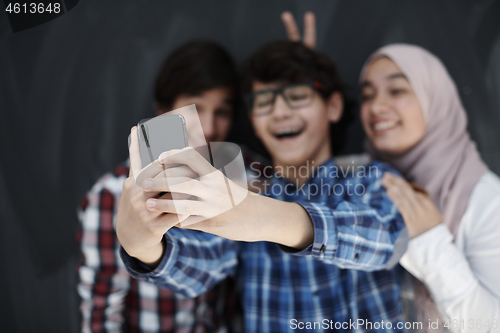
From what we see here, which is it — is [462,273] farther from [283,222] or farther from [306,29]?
[306,29]

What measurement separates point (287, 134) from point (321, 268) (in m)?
0.34

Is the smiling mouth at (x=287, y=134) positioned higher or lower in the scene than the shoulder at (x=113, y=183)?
higher

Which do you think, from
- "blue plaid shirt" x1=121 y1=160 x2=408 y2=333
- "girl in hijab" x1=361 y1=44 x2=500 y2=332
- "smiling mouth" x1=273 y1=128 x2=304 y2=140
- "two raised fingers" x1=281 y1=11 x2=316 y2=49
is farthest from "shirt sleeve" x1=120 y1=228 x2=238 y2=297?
"two raised fingers" x1=281 y1=11 x2=316 y2=49

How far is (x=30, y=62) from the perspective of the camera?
76 cm

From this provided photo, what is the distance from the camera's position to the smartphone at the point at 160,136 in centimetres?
40

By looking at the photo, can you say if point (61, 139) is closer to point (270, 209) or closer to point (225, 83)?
point (225, 83)

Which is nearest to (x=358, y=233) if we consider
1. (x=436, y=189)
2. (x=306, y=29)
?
(x=436, y=189)

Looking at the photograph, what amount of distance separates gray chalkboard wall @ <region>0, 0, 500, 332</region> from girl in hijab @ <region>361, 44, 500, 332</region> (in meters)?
0.21

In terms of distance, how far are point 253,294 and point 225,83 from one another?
582 mm

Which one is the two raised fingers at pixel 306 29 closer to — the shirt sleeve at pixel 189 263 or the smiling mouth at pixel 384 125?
the smiling mouth at pixel 384 125

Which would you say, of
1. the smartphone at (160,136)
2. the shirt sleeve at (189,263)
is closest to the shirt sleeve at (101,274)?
the shirt sleeve at (189,263)

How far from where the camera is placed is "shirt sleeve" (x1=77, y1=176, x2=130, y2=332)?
32.3 inches

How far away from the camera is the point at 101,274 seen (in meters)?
0.83
